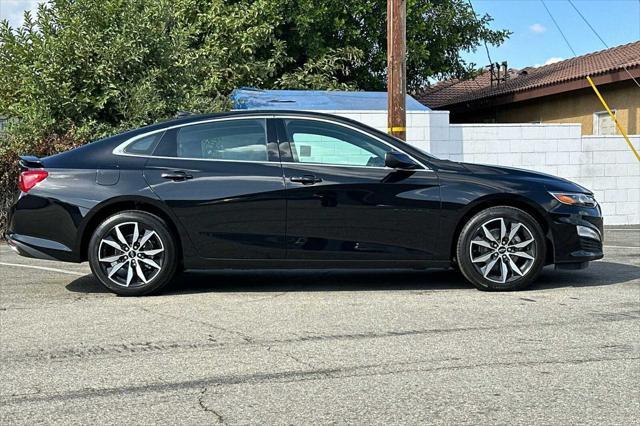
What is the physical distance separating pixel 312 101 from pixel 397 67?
422cm

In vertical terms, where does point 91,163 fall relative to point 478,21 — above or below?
below

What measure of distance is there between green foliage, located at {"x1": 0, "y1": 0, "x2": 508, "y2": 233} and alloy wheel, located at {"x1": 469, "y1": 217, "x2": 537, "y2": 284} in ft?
23.5

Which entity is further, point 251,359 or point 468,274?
point 468,274

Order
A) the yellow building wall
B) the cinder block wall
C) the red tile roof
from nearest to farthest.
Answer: the cinder block wall, the yellow building wall, the red tile roof

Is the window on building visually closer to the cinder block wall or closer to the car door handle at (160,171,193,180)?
the cinder block wall

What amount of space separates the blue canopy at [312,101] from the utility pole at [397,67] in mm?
3298

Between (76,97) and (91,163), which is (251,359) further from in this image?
(76,97)

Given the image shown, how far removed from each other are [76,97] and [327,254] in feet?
24.2

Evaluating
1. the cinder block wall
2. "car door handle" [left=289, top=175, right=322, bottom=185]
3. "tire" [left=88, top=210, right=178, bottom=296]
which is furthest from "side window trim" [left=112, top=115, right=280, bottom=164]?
the cinder block wall

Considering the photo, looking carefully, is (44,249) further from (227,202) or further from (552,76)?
(552,76)

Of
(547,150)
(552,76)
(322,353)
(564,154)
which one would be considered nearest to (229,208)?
(322,353)

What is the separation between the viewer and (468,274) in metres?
6.51

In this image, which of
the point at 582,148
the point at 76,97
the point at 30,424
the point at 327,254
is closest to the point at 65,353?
the point at 30,424

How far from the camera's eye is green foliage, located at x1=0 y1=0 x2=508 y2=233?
12.0m
